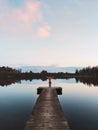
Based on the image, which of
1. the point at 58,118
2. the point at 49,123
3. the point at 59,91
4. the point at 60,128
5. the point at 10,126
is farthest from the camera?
the point at 59,91

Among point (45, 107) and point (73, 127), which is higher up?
point (45, 107)

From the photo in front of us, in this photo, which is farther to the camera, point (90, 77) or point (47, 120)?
point (90, 77)

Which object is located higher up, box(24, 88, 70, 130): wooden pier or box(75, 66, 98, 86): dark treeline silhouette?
box(75, 66, 98, 86): dark treeline silhouette

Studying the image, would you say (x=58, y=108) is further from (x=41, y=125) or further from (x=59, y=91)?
(x=59, y=91)

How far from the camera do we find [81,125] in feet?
68.9

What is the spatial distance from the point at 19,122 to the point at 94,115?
28.9 feet

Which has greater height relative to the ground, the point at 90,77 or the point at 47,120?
the point at 90,77

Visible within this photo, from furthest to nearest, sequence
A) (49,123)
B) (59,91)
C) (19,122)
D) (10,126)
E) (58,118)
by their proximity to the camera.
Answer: (59,91)
(19,122)
(10,126)
(58,118)
(49,123)

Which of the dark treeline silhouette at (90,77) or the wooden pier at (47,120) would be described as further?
the dark treeline silhouette at (90,77)

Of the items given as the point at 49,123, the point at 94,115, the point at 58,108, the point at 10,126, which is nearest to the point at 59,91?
the point at 94,115

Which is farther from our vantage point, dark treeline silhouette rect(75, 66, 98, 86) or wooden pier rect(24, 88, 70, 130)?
dark treeline silhouette rect(75, 66, 98, 86)

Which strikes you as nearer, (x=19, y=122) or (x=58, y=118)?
(x=58, y=118)

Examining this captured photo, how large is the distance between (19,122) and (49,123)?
5.89 meters

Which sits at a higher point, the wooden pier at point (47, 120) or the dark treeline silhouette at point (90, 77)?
the dark treeline silhouette at point (90, 77)
